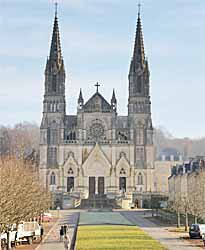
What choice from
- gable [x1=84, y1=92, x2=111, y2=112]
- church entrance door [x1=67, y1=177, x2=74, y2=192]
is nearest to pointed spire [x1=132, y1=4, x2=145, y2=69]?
gable [x1=84, y1=92, x2=111, y2=112]

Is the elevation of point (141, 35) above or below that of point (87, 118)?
above

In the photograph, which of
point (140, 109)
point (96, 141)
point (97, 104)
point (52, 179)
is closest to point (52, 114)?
point (97, 104)

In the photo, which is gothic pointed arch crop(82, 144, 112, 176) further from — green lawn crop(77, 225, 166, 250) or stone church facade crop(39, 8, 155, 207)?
green lawn crop(77, 225, 166, 250)

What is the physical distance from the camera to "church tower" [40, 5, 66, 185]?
109838mm

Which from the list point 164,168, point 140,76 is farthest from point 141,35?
point 164,168

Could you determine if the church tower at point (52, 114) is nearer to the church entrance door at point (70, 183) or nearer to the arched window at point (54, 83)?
the arched window at point (54, 83)

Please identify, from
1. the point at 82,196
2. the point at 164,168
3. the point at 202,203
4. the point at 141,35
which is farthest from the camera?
the point at 164,168

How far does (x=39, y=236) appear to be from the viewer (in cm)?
4691

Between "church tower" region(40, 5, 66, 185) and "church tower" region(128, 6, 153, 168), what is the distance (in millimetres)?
12134

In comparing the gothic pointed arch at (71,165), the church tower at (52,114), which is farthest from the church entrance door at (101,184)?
the church tower at (52,114)

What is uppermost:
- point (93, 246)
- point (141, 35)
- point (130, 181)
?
point (141, 35)

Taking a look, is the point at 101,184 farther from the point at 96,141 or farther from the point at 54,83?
the point at 54,83

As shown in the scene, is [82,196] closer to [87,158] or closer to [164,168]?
[87,158]

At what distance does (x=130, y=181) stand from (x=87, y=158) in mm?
8564
